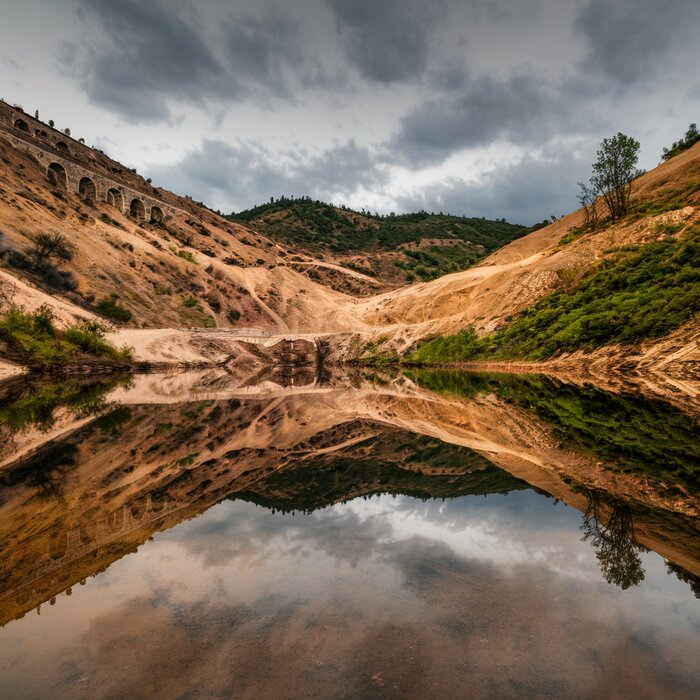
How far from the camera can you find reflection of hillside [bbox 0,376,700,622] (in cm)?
546

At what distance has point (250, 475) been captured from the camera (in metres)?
9.00

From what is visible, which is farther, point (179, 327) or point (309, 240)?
point (309, 240)

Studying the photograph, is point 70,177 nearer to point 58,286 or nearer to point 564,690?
point 58,286

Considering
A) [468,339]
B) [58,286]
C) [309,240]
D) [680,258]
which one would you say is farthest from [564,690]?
[309,240]

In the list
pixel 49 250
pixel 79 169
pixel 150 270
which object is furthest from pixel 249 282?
pixel 49 250

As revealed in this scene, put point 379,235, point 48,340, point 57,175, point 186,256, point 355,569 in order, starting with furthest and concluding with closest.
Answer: point 379,235, point 186,256, point 57,175, point 48,340, point 355,569

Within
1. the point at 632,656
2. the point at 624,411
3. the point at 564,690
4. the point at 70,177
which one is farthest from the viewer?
the point at 70,177

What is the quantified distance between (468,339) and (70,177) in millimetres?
70340

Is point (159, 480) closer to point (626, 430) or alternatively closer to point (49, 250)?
point (626, 430)

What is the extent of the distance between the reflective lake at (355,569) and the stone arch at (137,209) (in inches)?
3400

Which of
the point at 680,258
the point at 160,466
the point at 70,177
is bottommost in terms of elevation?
the point at 160,466

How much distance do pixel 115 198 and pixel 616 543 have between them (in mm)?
94552

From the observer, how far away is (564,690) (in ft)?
9.93

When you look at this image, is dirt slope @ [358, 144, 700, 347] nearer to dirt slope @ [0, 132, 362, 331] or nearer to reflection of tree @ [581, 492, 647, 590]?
dirt slope @ [0, 132, 362, 331]
